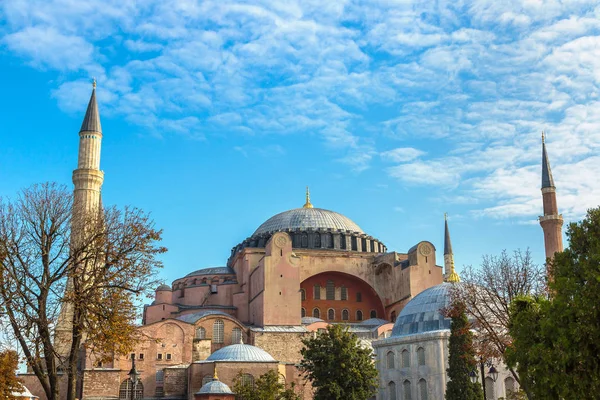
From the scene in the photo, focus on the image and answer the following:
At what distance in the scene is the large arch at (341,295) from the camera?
4706 cm

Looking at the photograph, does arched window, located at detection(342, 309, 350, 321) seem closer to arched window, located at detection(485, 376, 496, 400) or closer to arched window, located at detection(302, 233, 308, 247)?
arched window, located at detection(302, 233, 308, 247)

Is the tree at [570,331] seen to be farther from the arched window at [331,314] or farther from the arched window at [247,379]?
the arched window at [331,314]

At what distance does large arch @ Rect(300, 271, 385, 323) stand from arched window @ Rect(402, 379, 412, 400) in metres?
12.3

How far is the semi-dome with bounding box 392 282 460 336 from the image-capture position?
3454 cm

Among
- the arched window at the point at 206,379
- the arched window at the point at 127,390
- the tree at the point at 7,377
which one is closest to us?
the tree at the point at 7,377

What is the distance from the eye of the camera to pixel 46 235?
17.2 meters

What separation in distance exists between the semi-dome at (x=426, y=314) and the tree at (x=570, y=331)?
1785 centimetres

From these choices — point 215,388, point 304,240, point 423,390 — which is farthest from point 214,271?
point 423,390

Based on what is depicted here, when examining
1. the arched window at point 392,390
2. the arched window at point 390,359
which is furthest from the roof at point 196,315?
the arched window at point 392,390

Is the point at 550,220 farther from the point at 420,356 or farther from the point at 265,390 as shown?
the point at 265,390

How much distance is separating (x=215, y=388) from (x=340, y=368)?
7591 millimetres

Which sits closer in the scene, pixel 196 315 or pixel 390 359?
pixel 390 359

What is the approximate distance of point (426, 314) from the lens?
116 feet

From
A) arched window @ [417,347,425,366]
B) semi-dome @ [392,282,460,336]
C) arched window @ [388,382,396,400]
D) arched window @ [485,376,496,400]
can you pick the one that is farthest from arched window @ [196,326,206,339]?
arched window @ [485,376,496,400]
